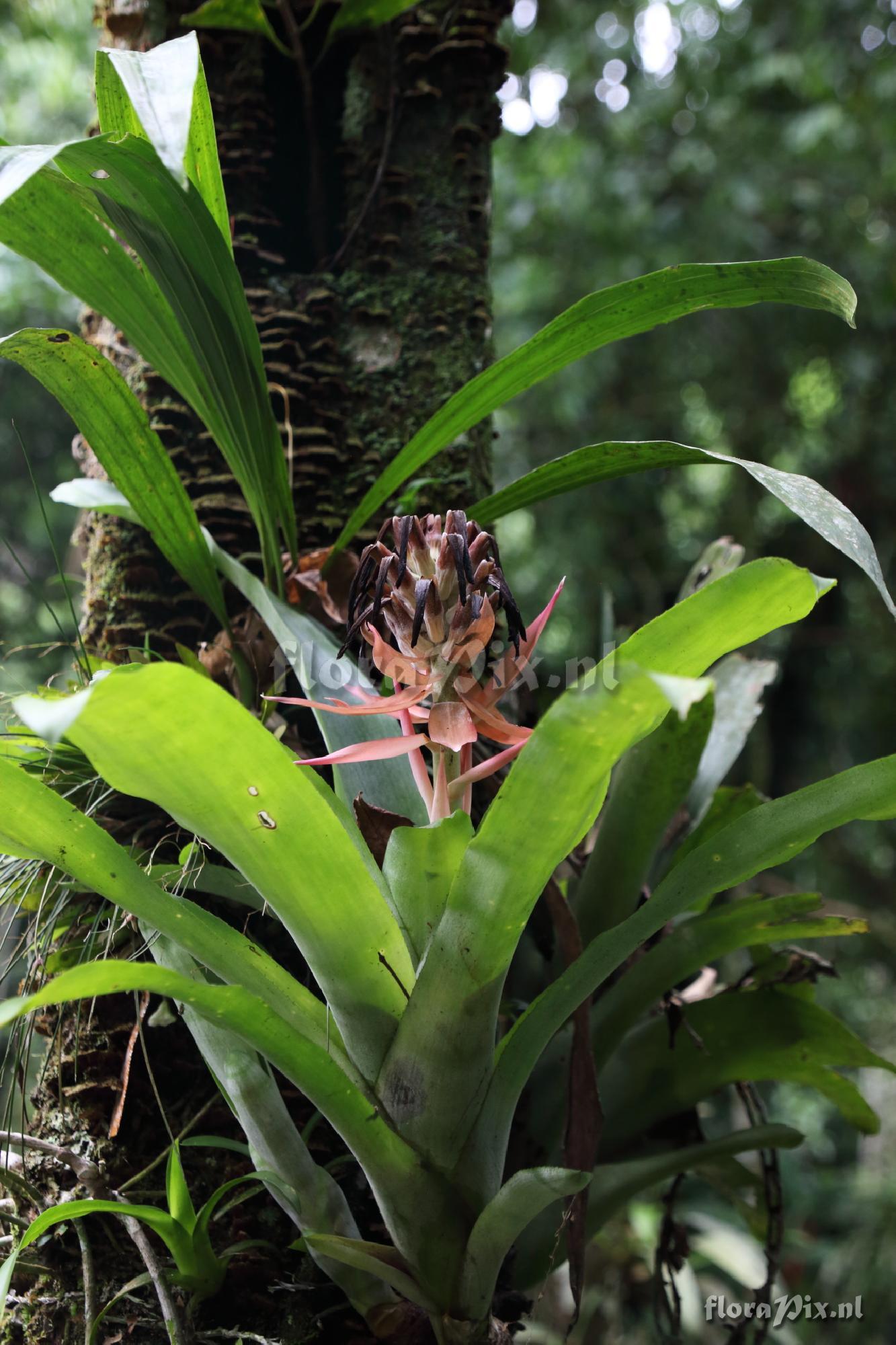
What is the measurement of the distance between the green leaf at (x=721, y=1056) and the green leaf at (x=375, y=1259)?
286 mm

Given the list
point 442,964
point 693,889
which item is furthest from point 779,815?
point 442,964

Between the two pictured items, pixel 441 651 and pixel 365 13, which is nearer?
pixel 441 651

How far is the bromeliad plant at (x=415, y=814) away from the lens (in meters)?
0.46

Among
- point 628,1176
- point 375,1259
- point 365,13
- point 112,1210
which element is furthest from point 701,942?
point 365,13

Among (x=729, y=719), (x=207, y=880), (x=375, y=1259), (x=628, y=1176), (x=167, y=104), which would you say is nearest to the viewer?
(x=167, y=104)

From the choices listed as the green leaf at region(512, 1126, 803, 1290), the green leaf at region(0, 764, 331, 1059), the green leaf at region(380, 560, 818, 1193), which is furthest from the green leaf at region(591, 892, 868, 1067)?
the green leaf at region(0, 764, 331, 1059)

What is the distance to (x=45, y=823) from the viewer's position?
0.51 m

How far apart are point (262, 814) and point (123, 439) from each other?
403mm

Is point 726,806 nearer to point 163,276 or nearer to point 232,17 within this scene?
point 163,276

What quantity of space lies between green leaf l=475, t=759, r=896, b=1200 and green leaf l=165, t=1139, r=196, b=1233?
0.65ft

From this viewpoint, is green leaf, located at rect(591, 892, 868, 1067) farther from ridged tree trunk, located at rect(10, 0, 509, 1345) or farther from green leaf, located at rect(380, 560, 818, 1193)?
ridged tree trunk, located at rect(10, 0, 509, 1345)

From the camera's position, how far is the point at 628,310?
2.26 ft

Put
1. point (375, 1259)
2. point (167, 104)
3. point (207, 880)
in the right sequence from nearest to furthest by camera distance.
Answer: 1. point (167, 104)
2. point (375, 1259)
3. point (207, 880)

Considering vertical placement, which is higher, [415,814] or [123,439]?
[123,439]
